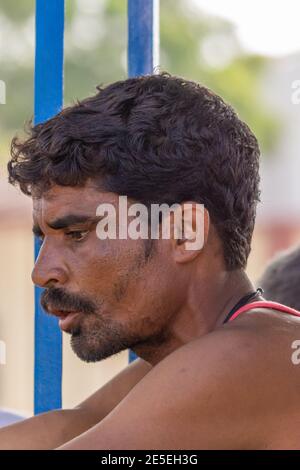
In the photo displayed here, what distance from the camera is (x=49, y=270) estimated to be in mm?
1913

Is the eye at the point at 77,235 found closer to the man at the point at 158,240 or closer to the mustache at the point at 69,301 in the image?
the man at the point at 158,240

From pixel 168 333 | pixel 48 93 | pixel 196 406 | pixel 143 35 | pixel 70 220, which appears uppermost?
pixel 143 35

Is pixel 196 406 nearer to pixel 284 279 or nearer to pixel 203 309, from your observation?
pixel 203 309

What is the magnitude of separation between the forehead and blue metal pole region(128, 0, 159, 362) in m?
0.61

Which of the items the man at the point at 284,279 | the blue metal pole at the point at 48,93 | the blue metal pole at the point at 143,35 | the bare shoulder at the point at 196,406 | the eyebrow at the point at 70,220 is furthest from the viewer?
the man at the point at 284,279

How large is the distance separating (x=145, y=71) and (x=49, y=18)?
30 cm

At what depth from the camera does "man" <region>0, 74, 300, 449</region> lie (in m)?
1.77

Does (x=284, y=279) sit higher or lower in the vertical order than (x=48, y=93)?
lower

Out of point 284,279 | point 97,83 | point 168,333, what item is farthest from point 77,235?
point 97,83

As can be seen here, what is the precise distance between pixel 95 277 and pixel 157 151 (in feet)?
0.94

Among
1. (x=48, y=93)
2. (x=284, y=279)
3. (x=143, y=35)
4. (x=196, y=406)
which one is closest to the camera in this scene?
(x=196, y=406)

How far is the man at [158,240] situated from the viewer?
5.81 feet

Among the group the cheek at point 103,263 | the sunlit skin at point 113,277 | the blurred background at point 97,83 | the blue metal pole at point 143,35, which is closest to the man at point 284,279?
the blue metal pole at point 143,35
